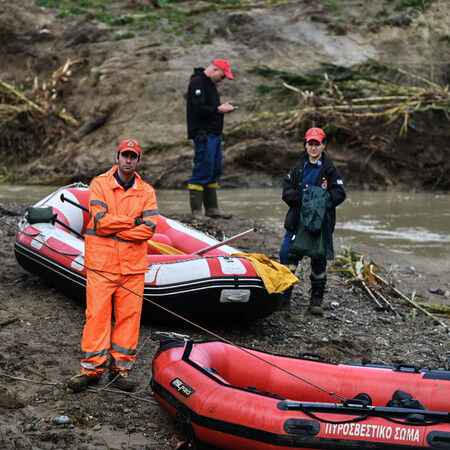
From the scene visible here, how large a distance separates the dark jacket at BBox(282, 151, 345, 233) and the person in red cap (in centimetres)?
235

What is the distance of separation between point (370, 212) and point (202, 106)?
15.0ft

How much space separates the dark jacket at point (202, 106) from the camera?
29.1 ft

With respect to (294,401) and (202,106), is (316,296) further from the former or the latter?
(202,106)

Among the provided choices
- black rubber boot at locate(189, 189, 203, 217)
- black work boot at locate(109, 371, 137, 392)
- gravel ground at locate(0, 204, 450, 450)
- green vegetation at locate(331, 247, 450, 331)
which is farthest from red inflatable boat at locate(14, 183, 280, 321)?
black rubber boot at locate(189, 189, 203, 217)

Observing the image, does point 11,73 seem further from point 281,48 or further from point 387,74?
point 387,74

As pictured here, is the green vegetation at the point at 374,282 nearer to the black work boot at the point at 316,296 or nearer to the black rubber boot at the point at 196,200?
the black work boot at the point at 316,296

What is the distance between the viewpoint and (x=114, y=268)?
4910 mm

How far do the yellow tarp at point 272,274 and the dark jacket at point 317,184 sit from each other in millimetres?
556

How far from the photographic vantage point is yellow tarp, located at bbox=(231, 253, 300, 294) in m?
6.11

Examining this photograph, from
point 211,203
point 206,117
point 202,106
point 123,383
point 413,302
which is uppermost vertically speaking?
point 202,106

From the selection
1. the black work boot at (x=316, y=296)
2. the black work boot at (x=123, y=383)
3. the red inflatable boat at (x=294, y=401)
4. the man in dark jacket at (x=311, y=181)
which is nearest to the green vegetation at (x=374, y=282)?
the black work boot at (x=316, y=296)

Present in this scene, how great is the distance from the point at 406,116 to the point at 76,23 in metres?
9.83

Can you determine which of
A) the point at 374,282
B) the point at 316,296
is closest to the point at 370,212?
the point at 374,282

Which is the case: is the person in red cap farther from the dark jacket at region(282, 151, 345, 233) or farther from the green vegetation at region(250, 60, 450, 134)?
the green vegetation at region(250, 60, 450, 134)
